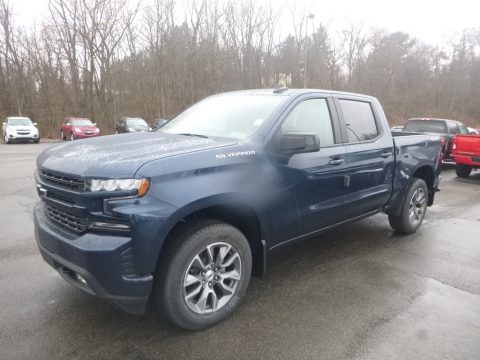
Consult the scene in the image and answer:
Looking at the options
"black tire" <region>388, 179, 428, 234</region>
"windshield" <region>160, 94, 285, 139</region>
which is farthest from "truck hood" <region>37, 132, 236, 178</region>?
"black tire" <region>388, 179, 428, 234</region>

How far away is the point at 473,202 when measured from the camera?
25.3 ft

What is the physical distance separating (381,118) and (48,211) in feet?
12.7

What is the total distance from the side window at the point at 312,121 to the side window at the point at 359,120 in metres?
0.33

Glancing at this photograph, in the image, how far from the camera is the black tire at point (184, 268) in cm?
264

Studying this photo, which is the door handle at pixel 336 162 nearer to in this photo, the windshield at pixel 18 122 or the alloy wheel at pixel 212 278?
the alloy wheel at pixel 212 278

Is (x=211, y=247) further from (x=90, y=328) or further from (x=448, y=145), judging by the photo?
(x=448, y=145)

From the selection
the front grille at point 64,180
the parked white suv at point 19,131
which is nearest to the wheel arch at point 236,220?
the front grille at point 64,180

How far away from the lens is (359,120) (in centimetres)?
436

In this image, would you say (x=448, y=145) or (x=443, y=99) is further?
(x=443, y=99)

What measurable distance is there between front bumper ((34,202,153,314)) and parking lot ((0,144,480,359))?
1.49 feet

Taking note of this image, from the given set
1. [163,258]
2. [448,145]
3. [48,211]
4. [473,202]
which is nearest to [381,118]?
[163,258]

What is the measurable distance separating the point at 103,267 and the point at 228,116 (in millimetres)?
1898

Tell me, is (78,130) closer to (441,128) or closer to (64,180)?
(441,128)

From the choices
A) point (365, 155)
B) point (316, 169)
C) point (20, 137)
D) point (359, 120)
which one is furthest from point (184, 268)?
point (20, 137)
